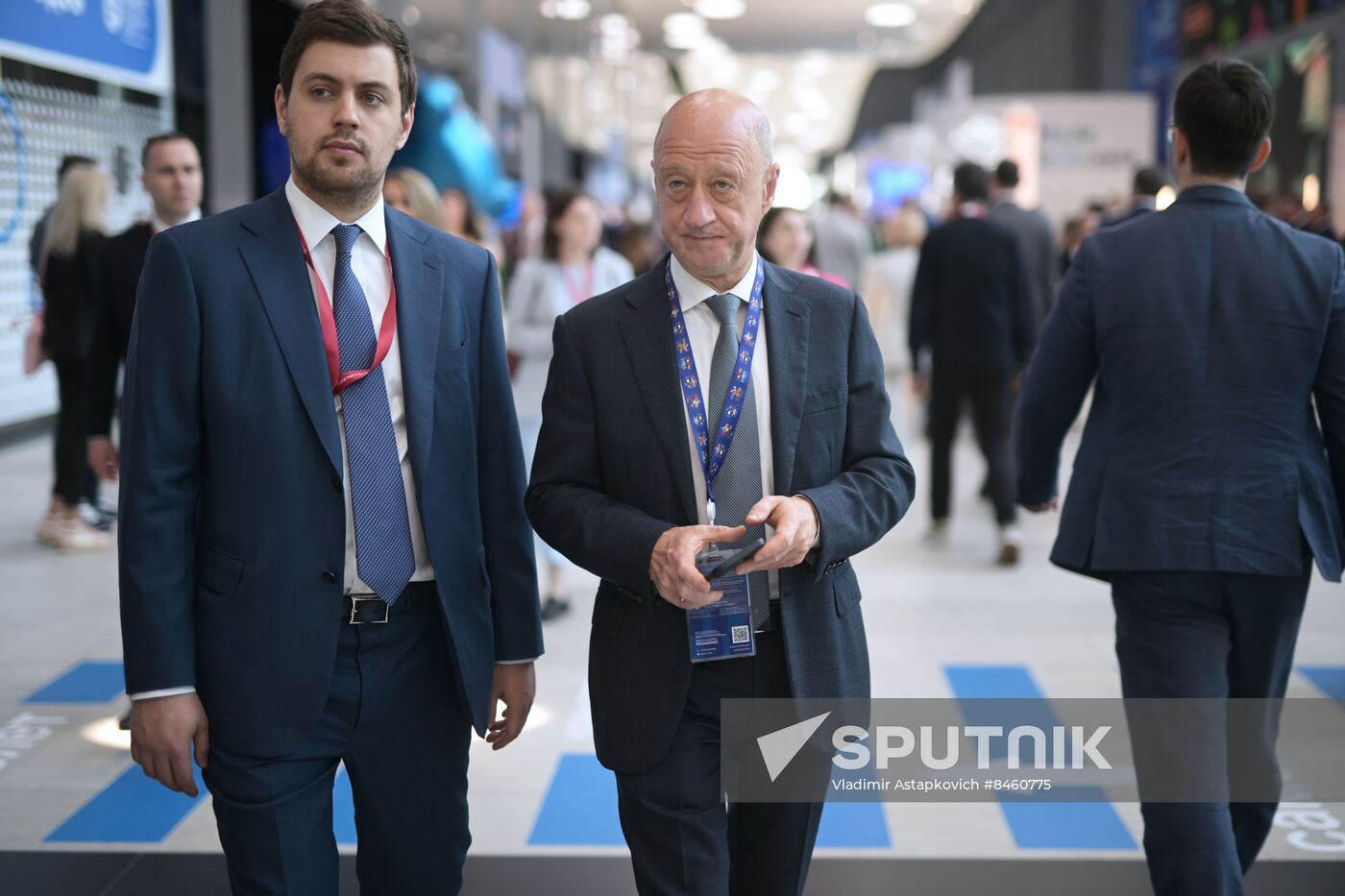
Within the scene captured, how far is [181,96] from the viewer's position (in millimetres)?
11023

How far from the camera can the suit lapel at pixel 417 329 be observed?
1890 mm

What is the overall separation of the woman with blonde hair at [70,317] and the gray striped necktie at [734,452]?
5270mm

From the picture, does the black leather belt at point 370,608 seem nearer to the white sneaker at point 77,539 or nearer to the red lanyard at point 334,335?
the red lanyard at point 334,335

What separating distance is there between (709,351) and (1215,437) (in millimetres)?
983

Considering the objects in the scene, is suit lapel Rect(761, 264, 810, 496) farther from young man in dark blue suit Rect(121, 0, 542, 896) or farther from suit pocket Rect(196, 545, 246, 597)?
suit pocket Rect(196, 545, 246, 597)

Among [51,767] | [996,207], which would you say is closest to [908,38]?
[996,207]

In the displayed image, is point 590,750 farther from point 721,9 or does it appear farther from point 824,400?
point 721,9

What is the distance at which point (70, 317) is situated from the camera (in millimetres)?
6496

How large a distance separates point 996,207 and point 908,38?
972 inches

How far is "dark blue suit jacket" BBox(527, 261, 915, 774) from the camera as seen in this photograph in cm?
190

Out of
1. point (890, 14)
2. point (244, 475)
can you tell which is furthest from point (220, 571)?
point (890, 14)

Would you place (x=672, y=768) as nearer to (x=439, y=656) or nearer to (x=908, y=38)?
(x=439, y=656)

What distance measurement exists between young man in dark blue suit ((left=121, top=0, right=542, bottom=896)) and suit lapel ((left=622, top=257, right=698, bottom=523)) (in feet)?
0.89

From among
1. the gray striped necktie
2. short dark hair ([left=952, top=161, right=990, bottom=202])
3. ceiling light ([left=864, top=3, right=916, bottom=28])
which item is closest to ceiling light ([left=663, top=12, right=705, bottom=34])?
ceiling light ([left=864, top=3, right=916, bottom=28])
